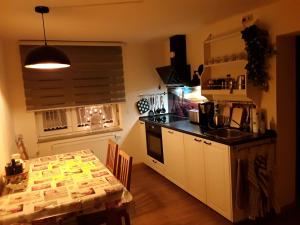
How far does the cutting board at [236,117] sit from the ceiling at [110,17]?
3.71ft

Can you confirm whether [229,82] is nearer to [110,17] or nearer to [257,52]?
[257,52]

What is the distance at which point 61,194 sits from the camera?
1.78 metres

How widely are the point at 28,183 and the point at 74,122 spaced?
80.6 inches

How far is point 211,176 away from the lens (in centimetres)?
263

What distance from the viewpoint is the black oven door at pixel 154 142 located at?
370cm

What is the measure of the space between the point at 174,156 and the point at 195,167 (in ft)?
1.62

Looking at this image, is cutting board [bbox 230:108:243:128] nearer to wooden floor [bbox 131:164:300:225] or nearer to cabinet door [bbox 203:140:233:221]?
cabinet door [bbox 203:140:233:221]

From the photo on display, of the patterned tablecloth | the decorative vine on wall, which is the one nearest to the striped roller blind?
the patterned tablecloth

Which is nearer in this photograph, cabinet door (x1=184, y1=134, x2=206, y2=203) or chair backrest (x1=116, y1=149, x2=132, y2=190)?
chair backrest (x1=116, y1=149, x2=132, y2=190)

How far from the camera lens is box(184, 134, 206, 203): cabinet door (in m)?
2.78

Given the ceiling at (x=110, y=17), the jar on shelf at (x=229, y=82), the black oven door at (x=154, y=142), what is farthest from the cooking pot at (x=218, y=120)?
the ceiling at (x=110, y=17)

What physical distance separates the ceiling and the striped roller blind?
42 centimetres

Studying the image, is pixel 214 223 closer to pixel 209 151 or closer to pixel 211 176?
pixel 211 176

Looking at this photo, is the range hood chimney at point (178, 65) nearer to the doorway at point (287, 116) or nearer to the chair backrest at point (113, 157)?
the doorway at point (287, 116)
